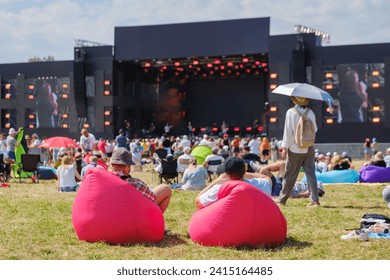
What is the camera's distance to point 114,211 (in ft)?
19.6

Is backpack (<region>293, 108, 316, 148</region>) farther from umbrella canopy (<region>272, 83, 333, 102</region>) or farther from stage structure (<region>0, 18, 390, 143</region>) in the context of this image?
stage structure (<region>0, 18, 390, 143</region>)

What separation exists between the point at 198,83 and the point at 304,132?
3075 cm

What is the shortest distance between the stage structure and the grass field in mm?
18596

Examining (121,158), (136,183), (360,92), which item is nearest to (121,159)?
(121,158)

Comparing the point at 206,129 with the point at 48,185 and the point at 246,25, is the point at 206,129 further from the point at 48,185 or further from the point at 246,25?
the point at 48,185

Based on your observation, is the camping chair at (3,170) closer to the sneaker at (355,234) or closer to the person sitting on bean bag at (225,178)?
the person sitting on bean bag at (225,178)

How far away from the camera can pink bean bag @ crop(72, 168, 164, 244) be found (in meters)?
5.96

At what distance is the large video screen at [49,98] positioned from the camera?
33531 mm

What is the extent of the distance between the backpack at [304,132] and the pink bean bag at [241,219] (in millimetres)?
3215

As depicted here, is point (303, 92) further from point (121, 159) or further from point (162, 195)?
point (121, 159)

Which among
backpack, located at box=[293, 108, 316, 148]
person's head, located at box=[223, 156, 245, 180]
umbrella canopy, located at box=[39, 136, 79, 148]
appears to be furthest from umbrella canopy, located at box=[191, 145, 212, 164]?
person's head, located at box=[223, 156, 245, 180]

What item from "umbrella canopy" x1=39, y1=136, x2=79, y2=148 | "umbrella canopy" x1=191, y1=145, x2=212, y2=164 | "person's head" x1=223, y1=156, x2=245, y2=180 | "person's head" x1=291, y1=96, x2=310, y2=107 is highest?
"person's head" x1=291, y1=96, x2=310, y2=107

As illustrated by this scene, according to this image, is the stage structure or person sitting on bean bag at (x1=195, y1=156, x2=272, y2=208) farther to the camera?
the stage structure

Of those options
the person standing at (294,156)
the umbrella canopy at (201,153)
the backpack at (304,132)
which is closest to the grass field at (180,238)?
the person standing at (294,156)
